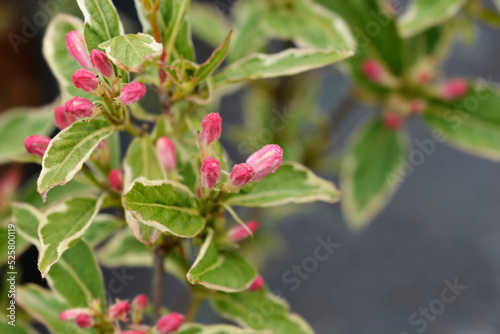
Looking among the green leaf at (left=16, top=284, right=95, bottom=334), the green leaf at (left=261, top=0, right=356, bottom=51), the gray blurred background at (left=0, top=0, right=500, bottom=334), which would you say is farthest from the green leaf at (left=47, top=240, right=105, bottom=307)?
the gray blurred background at (left=0, top=0, right=500, bottom=334)

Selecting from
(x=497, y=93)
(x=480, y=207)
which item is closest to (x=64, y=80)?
(x=497, y=93)

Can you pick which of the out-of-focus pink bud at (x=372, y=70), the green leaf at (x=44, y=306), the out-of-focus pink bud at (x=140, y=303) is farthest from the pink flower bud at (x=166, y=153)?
the out-of-focus pink bud at (x=372, y=70)

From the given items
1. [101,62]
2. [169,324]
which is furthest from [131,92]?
[169,324]

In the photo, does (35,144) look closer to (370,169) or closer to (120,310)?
(120,310)

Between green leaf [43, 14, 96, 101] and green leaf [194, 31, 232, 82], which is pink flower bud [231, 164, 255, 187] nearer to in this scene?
green leaf [194, 31, 232, 82]

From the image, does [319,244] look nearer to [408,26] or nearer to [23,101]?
[408,26]

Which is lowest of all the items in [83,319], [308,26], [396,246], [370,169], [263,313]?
[396,246]
